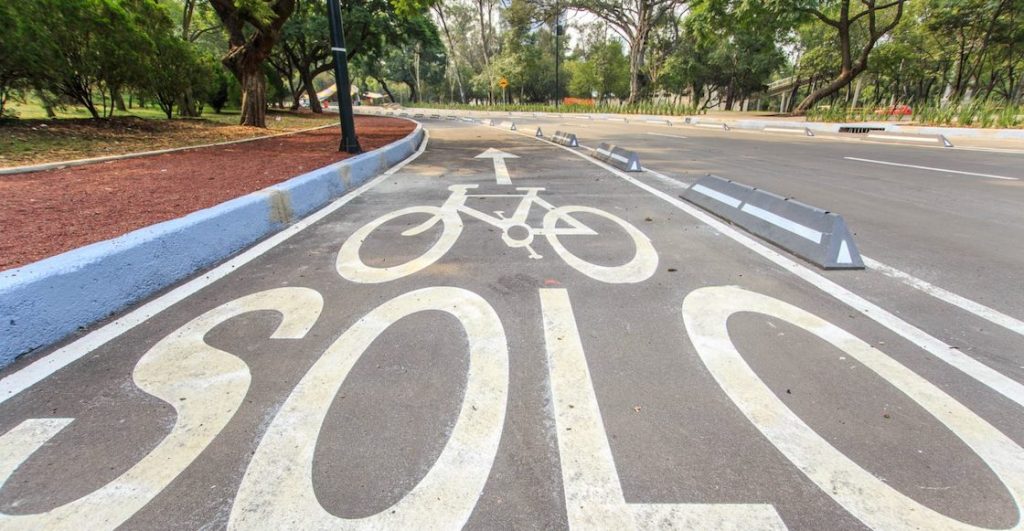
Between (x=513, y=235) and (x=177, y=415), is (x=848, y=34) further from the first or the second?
(x=177, y=415)

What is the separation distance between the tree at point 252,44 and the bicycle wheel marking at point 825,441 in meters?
15.8

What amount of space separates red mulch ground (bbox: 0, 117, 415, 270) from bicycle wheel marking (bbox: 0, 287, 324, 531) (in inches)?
64.6

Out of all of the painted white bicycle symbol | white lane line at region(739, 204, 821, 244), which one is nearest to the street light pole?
the painted white bicycle symbol

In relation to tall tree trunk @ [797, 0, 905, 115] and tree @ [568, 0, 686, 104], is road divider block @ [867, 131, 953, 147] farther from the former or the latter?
tree @ [568, 0, 686, 104]

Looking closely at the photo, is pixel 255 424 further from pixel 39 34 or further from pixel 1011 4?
pixel 1011 4

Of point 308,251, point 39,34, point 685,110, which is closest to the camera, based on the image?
point 308,251

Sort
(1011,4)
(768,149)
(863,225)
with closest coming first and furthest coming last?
1. (863,225)
2. (768,149)
3. (1011,4)

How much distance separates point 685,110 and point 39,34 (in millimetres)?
37292

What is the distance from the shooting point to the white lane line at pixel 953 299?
293 centimetres

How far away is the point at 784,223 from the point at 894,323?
169 cm

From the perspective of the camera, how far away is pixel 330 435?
6.58 ft

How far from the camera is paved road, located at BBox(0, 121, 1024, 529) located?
168 cm

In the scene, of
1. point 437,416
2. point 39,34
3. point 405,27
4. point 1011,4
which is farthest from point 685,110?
point 437,416

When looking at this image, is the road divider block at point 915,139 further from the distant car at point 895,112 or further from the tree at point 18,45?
the tree at point 18,45
